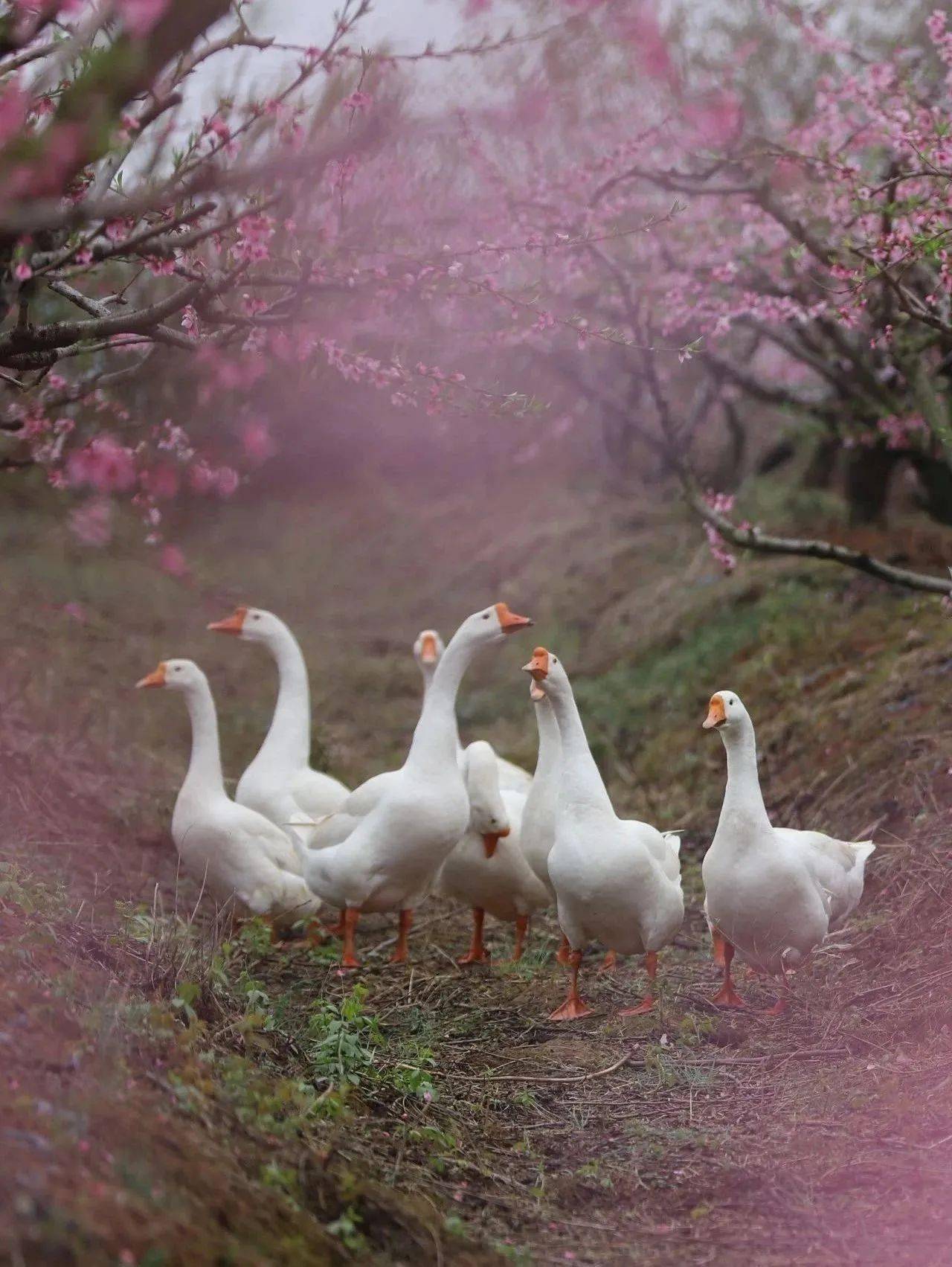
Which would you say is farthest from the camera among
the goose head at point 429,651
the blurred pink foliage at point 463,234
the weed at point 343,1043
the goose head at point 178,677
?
the goose head at point 429,651

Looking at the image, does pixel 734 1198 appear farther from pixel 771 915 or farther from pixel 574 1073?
pixel 771 915

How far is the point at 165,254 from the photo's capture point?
4129 millimetres

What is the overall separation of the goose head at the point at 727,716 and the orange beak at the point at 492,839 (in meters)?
1.36

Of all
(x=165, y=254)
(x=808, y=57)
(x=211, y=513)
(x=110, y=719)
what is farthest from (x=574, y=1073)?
(x=211, y=513)

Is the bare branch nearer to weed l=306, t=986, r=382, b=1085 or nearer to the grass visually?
the grass

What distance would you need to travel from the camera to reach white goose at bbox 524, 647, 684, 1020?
5.52 metres

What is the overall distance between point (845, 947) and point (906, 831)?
3.23ft

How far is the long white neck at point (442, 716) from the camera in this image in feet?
21.4

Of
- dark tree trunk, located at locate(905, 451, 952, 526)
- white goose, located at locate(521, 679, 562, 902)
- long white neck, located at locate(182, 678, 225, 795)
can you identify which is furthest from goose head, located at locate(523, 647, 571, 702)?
dark tree trunk, located at locate(905, 451, 952, 526)

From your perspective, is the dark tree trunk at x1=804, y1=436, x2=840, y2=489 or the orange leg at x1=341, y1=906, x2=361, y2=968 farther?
the dark tree trunk at x1=804, y1=436, x2=840, y2=489

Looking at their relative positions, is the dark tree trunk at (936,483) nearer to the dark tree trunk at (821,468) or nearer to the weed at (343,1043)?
the dark tree trunk at (821,468)

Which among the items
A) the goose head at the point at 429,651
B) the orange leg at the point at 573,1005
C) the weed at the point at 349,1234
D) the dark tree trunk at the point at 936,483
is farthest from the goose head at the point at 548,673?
the dark tree trunk at the point at 936,483

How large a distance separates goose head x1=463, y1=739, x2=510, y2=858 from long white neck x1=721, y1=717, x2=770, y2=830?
1319mm

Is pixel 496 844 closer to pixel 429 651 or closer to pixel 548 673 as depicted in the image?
pixel 548 673
